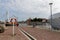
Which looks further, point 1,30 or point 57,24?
point 57,24

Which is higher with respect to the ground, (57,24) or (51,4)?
(51,4)

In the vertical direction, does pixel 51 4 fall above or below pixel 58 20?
above

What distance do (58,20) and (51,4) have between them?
525cm

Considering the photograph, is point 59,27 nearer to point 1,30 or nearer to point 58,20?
point 58,20

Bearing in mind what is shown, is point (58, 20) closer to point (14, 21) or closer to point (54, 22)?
point (54, 22)

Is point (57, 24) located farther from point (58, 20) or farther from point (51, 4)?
point (51, 4)

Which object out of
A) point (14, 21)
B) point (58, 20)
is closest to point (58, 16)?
point (58, 20)

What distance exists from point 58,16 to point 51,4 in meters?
4.64

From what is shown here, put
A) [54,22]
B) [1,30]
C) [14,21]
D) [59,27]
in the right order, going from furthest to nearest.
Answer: [54,22] → [59,27] → [1,30] → [14,21]

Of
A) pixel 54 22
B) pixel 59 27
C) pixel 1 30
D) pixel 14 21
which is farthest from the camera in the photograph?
pixel 54 22

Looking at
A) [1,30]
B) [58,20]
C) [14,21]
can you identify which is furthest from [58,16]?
[14,21]

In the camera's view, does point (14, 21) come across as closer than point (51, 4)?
Yes

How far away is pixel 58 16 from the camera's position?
5472 centimetres

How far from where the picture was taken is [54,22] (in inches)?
2287
